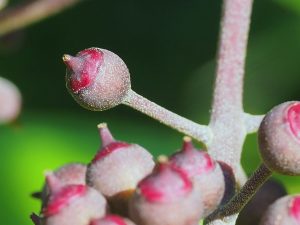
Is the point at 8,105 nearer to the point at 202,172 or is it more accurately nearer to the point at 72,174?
the point at 72,174

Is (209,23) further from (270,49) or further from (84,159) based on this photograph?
(84,159)

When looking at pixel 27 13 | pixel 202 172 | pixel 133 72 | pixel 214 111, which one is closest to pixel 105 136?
pixel 202 172

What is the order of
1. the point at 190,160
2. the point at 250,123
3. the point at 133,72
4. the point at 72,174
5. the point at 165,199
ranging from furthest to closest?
the point at 133,72 < the point at 250,123 < the point at 72,174 < the point at 190,160 < the point at 165,199

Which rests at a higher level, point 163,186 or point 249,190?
point 163,186

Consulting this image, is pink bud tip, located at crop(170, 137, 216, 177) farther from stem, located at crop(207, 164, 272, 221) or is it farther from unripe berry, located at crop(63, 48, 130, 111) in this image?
unripe berry, located at crop(63, 48, 130, 111)

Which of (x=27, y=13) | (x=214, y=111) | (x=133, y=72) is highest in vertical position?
(x=27, y=13)

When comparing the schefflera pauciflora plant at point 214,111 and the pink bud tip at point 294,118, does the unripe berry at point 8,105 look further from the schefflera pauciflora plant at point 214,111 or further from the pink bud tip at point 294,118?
the pink bud tip at point 294,118

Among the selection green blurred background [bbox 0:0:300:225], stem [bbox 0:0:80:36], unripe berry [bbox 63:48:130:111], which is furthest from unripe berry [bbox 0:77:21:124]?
unripe berry [bbox 63:48:130:111]
